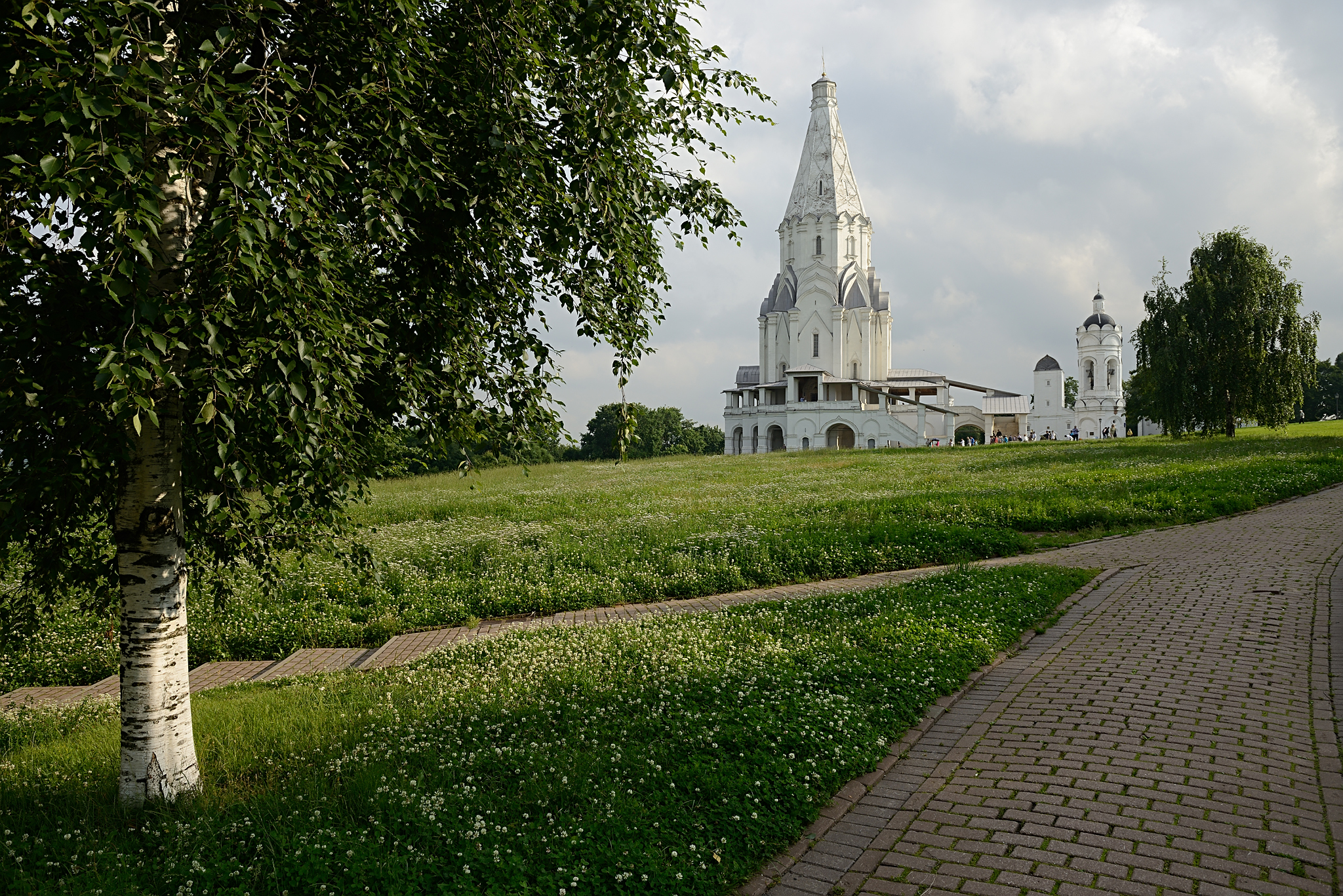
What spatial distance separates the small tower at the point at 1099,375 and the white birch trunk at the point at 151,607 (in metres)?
95.8

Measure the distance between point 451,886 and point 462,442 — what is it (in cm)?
281

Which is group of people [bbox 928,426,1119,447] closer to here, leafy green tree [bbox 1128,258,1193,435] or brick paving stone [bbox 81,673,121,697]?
leafy green tree [bbox 1128,258,1193,435]

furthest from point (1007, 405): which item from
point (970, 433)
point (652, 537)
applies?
point (652, 537)

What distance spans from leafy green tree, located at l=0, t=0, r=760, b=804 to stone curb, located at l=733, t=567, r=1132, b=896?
3228 millimetres

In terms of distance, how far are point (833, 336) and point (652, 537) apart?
251ft

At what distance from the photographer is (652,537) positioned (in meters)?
15.7

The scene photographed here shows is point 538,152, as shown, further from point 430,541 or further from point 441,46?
point 430,541

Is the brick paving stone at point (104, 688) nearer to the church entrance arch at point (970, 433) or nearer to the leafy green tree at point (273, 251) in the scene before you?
the leafy green tree at point (273, 251)

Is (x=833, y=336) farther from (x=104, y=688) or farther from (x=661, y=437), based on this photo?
(x=104, y=688)

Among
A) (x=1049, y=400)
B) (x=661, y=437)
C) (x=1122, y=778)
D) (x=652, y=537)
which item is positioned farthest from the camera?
(x=661, y=437)

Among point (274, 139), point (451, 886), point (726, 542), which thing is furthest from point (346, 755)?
point (726, 542)

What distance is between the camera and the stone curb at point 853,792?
473cm

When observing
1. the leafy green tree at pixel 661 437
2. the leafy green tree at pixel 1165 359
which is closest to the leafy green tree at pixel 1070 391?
the leafy green tree at pixel 661 437

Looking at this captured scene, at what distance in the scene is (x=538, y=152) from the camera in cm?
471
